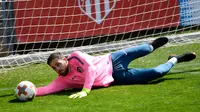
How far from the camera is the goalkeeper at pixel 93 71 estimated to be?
556 cm

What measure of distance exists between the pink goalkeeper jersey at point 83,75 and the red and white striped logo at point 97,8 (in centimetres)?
493

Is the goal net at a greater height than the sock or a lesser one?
lesser

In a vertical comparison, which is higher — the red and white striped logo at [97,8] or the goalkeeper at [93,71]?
the goalkeeper at [93,71]

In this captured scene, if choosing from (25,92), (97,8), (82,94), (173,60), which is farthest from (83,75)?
(97,8)

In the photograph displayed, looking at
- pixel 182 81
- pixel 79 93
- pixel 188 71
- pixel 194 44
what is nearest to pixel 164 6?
pixel 194 44

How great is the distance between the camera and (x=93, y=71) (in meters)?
5.64

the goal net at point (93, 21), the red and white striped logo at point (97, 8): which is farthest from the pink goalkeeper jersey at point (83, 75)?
the red and white striped logo at point (97, 8)

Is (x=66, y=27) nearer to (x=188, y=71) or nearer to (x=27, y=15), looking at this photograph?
(x=27, y=15)

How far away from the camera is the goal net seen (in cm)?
1049

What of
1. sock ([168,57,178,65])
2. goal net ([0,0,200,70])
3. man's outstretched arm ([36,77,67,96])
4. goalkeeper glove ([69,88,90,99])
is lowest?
goal net ([0,0,200,70])

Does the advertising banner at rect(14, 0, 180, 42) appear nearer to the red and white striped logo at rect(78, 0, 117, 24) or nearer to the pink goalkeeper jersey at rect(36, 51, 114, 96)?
the red and white striped logo at rect(78, 0, 117, 24)

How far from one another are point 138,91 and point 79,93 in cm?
66

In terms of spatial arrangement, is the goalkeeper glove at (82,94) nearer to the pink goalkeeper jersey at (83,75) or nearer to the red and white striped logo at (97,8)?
the pink goalkeeper jersey at (83,75)

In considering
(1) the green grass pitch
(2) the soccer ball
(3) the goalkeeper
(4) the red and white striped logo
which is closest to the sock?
(3) the goalkeeper
